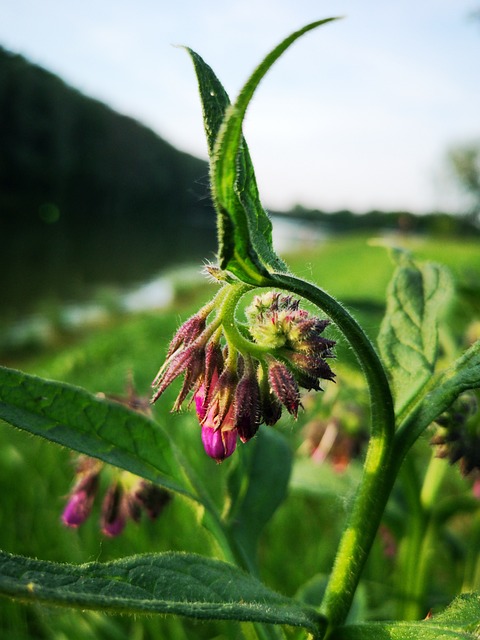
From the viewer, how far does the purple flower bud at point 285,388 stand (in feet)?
3.41

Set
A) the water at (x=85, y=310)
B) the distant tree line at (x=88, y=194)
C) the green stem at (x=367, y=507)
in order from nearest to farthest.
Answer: the green stem at (x=367, y=507), the water at (x=85, y=310), the distant tree line at (x=88, y=194)

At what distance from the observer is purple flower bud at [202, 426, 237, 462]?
111 cm

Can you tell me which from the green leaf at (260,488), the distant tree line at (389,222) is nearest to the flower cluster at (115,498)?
the green leaf at (260,488)

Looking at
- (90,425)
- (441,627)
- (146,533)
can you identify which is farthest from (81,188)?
(441,627)

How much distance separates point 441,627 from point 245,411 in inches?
16.1

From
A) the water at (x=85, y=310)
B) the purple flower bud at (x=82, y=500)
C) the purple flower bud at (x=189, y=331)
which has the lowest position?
the water at (x=85, y=310)

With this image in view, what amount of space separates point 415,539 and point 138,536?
1569 mm

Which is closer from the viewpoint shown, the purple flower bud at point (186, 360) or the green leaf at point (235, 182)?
the green leaf at point (235, 182)

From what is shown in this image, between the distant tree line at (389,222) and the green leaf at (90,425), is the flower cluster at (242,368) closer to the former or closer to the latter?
the green leaf at (90,425)

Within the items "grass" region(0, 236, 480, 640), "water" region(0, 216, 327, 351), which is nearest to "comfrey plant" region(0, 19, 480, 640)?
"grass" region(0, 236, 480, 640)

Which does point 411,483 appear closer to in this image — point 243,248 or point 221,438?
point 221,438

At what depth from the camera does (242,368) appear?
1097 millimetres

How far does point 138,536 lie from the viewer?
3064 millimetres

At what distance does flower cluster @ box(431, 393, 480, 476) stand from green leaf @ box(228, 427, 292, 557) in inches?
14.5
